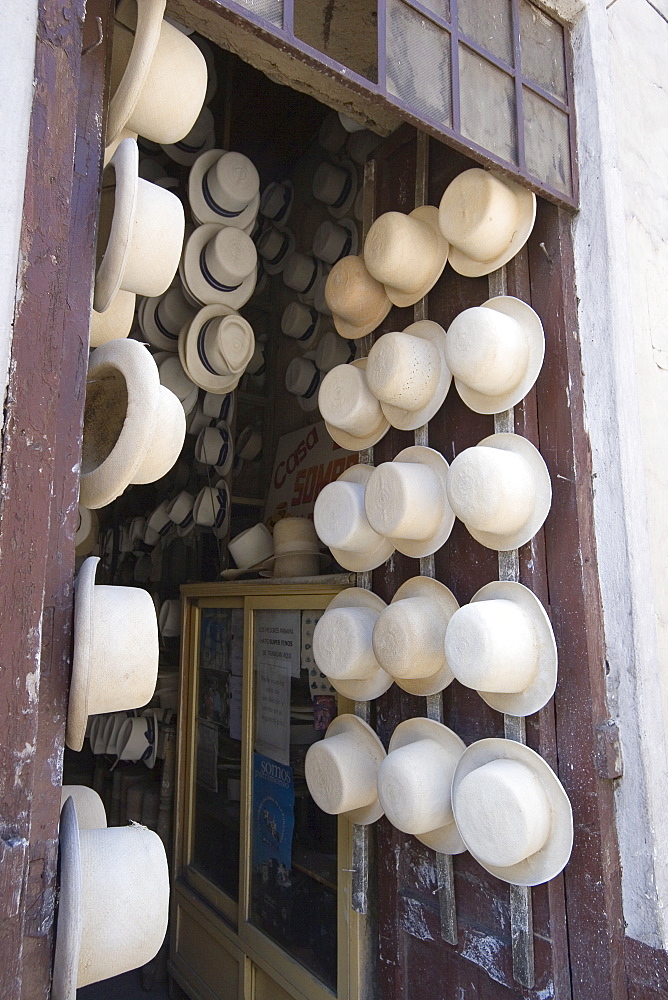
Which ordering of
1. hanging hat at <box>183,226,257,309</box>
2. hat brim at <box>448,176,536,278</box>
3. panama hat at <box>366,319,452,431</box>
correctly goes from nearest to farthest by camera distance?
hat brim at <box>448,176,536,278</box> < panama hat at <box>366,319,452,431</box> < hanging hat at <box>183,226,257,309</box>

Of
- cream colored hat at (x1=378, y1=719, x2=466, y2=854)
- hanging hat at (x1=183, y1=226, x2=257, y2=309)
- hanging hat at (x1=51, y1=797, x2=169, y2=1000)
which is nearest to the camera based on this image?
hanging hat at (x1=51, y1=797, x2=169, y2=1000)

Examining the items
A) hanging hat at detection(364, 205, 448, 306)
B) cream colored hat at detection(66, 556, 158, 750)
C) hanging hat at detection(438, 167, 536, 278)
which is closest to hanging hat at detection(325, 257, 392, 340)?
hanging hat at detection(364, 205, 448, 306)

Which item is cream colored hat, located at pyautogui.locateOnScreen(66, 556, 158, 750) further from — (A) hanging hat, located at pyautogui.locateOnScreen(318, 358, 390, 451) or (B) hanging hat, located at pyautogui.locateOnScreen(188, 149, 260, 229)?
(B) hanging hat, located at pyautogui.locateOnScreen(188, 149, 260, 229)

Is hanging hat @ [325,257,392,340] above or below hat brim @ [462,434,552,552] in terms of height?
above

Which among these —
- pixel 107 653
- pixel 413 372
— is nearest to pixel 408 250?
pixel 413 372

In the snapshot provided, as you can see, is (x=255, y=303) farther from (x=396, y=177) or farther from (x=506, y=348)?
(x=506, y=348)

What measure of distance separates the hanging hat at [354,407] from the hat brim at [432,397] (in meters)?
0.05

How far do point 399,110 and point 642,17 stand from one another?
1.51 metres

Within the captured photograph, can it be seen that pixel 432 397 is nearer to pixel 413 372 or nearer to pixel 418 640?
pixel 413 372

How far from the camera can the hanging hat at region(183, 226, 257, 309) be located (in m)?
3.02

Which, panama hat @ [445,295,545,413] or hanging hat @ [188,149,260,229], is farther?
hanging hat @ [188,149,260,229]

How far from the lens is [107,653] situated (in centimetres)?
114

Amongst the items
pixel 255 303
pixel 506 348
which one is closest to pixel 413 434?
pixel 506 348

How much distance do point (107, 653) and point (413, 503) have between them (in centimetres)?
107
